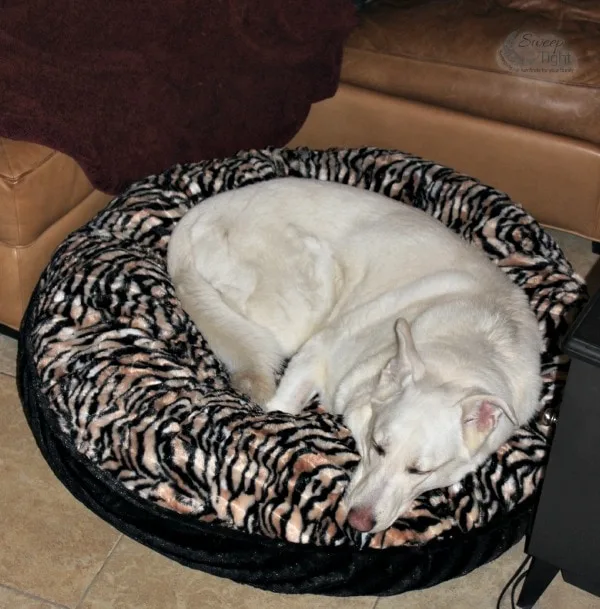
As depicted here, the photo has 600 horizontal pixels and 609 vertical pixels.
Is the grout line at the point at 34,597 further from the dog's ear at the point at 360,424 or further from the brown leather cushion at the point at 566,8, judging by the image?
the brown leather cushion at the point at 566,8

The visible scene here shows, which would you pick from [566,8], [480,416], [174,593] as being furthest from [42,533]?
[566,8]

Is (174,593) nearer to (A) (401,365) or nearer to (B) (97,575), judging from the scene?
(B) (97,575)

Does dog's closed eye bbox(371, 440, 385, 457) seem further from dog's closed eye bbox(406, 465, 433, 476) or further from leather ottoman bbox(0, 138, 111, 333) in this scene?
leather ottoman bbox(0, 138, 111, 333)

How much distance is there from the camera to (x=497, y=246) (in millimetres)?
3086

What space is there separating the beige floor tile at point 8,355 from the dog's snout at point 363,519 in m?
1.43

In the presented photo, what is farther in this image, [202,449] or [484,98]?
[484,98]

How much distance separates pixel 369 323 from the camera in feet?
8.61

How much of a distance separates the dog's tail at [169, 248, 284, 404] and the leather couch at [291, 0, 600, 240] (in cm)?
112

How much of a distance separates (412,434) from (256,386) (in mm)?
636

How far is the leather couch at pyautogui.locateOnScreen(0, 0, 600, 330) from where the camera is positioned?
3195 millimetres

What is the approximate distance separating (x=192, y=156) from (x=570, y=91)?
1.38 metres

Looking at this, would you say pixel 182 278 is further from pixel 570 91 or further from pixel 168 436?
pixel 570 91

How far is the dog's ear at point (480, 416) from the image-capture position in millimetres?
2061

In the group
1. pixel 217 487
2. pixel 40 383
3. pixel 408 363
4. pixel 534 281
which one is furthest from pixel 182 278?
pixel 534 281
